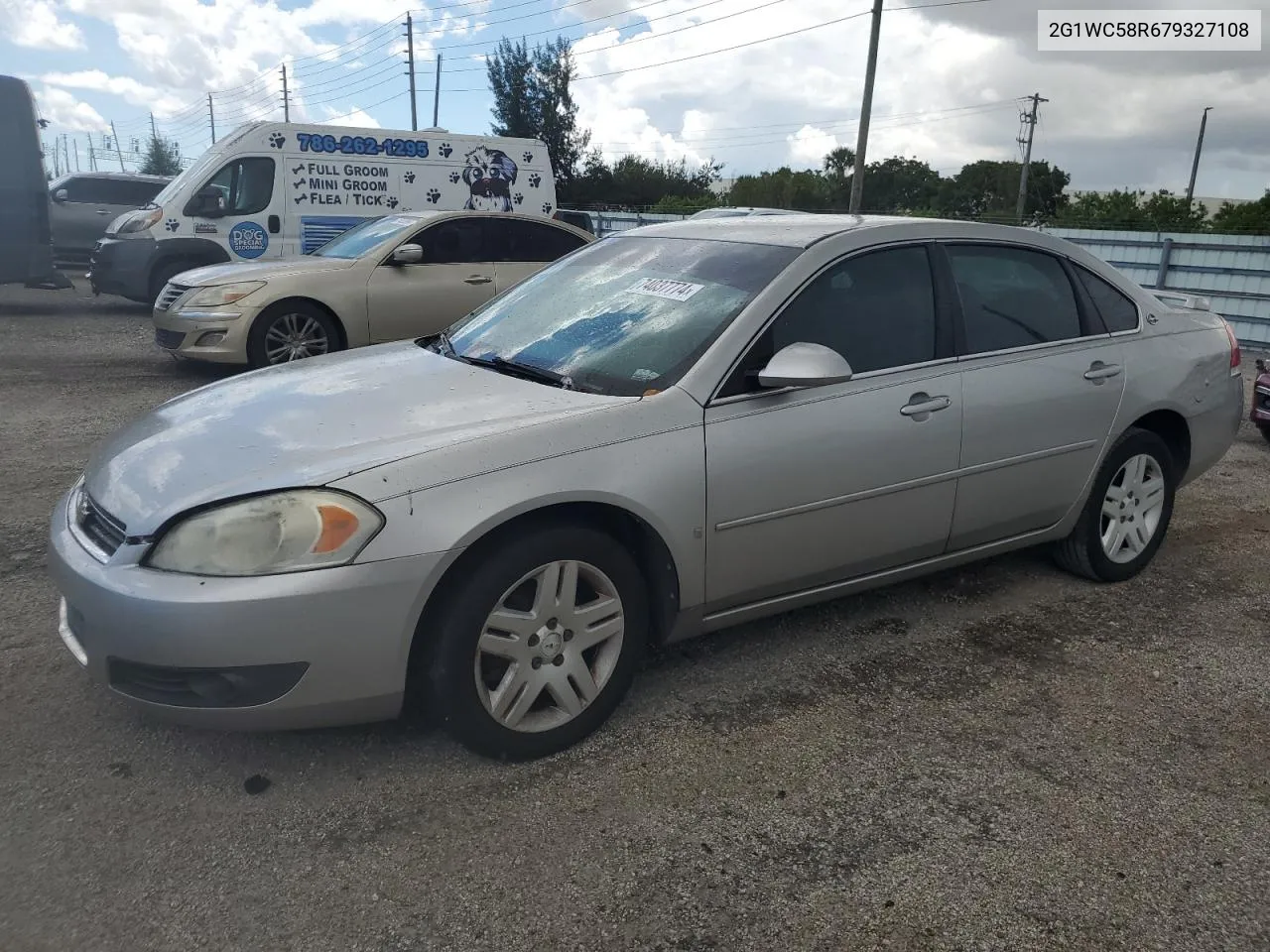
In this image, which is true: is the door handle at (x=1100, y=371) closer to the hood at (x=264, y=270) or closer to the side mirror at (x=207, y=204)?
the hood at (x=264, y=270)

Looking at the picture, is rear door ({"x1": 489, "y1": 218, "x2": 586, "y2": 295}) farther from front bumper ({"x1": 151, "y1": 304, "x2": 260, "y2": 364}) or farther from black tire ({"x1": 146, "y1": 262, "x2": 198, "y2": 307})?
black tire ({"x1": 146, "y1": 262, "x2": 198, "y2": 307})

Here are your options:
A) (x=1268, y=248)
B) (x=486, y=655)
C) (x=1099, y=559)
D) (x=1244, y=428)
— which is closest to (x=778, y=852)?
(x=486, y=655)

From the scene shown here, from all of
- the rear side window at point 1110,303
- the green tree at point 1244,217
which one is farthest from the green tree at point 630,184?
the rear side window at point 1110,303

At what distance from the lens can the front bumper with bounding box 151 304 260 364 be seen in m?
7.89

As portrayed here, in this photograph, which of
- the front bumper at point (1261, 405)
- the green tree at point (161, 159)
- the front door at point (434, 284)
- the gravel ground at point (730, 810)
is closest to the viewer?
the gravel ground at point (730, 810)

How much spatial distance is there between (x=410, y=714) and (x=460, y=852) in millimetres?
667

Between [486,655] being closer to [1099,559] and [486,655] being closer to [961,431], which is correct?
[961,431]

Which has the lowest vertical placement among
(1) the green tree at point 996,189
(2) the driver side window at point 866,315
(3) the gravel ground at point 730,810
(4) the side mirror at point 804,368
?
(3) the gravel ground at point 730,810

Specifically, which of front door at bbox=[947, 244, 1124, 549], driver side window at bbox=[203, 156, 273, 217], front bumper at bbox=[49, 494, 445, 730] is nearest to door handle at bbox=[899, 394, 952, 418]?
front door at bbox=[947, 244, 1124, 549]

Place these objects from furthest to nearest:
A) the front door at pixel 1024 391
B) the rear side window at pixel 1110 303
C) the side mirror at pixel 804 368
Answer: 1. the rear side window at pixel 1110 303
2. the front door at pixel 1024 391
3. the side mirror at pixel 804 368

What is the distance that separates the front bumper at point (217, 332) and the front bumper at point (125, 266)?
4282 mm

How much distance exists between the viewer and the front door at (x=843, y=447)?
315 centimetres

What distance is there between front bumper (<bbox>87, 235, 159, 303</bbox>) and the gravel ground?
29.0 feet

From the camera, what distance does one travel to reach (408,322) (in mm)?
8352
